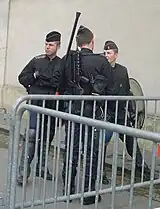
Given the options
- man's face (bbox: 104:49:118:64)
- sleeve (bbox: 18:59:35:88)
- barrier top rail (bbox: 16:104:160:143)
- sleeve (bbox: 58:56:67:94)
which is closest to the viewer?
barrier top rail (bbox: 16:104:160:143)

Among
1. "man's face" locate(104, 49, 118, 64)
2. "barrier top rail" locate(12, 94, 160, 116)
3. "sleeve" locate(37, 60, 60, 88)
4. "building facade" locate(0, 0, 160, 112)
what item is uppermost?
"building facade" locate(0, 0, 160, 112)

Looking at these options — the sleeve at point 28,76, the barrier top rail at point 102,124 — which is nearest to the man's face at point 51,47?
the sleeve at point 28,76

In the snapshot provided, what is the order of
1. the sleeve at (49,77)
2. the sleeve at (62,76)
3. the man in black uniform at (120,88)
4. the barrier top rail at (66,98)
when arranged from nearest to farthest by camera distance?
1. the barrier top rail at (66,98)
2. the sleeve at (62,76)
3. the man in black uniform at (120,88)
4. the sleeve at (49,77)

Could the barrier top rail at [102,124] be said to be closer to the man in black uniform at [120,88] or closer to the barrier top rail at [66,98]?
the barrier top rail at [66,98]

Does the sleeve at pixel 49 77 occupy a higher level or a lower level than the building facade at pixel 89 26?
lower

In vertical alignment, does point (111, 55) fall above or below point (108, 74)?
above

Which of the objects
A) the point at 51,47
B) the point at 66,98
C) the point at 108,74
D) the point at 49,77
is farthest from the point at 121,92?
the point at 66,98

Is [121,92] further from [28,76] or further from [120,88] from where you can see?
[28,76]

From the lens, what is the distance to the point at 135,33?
8.24 metres

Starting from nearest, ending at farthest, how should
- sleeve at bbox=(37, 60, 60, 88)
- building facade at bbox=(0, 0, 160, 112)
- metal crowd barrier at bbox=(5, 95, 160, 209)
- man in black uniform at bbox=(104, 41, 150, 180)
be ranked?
1. metal crowd barrier at bbox=(5, 95, 160, 209)
2. man in black uniform at bbox=(104, 41, 150, 180)
3. sleeve at bbox=(37, 60, 60, 88)
4. building facade at bbox=(0, 0, 160, 112)

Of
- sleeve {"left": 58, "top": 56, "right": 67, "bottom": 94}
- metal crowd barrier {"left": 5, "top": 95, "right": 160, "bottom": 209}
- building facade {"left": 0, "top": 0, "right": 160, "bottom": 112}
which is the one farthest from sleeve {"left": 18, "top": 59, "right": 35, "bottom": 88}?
building facade {"left": 0, "top": 0, "right": 160, "bottom": 112}

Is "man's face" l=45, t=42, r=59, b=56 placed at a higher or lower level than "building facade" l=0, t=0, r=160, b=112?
lower

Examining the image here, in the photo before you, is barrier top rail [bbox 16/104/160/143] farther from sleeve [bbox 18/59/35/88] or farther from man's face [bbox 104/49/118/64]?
man's face [bbox 104/49/118/64]

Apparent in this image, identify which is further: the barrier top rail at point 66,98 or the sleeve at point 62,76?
the sleeve at point 62,76
